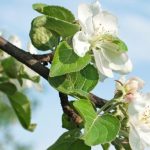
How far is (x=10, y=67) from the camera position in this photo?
242cm

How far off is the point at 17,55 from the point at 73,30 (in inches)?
7.3

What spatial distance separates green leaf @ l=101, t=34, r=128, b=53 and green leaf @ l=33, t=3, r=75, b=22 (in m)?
0.13

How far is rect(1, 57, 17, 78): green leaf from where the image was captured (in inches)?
94.7

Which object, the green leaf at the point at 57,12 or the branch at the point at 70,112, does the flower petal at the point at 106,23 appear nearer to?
the green leaf at the point at 57,12

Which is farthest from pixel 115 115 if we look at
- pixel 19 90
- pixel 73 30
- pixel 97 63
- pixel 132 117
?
pixel 19 90

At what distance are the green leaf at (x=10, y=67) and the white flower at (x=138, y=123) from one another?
695mm

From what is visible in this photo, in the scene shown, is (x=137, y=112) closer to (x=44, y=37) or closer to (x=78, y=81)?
(x=78, y=81)

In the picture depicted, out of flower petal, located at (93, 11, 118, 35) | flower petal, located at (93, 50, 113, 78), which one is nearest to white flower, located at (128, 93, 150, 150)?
flower petal, located at (93, 50, 113, 78)

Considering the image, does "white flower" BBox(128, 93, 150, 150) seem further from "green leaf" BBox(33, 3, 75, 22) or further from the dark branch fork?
"green leaf" BBox(33, 3, 75, 22)

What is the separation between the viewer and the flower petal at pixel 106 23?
1.89m

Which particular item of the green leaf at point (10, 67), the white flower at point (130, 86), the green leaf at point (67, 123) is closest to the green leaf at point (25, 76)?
the green leaf at point (10, 67)

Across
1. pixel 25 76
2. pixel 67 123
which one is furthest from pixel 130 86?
pixel 25 76

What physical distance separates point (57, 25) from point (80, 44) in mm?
91

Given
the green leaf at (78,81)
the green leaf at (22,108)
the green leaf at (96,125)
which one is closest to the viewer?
the green leaf at (96,125)
